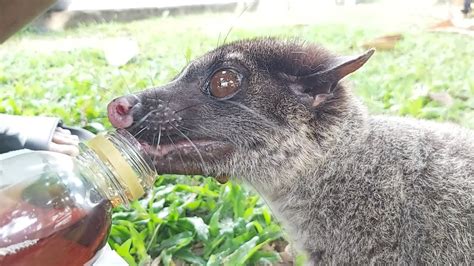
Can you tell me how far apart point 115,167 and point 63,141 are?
1.05 meters

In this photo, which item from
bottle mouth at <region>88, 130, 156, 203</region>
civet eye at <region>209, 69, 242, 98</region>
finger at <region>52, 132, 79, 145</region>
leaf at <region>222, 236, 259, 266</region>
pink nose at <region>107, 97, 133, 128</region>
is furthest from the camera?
finger at <region>52, 132, 79, 145</region>

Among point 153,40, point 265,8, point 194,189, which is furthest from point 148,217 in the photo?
point 153,40

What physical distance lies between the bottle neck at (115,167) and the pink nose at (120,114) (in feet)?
0.77

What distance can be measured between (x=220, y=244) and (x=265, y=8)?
1298 mm

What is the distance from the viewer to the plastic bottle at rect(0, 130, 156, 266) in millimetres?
1311

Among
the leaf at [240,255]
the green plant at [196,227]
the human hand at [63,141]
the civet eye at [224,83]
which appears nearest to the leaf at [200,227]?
the green plant at [196,227]

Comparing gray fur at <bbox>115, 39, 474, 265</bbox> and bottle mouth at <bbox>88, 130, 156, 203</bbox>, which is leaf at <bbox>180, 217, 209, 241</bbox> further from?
bottle mouth at <bbox>88, 130, 156, 203</bbox>

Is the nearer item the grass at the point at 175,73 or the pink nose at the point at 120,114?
the pink nose at the point at 120,114

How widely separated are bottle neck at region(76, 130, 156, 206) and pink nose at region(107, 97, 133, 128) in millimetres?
236

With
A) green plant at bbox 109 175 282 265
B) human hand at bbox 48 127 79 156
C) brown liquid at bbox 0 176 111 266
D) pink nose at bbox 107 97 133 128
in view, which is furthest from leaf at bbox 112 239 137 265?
brown liquid at bbox 0 176 111 266

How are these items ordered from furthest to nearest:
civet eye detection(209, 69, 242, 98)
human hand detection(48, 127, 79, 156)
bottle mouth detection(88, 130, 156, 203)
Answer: human hand detection(48, 127, 79, 156), civet eye detection(209, 69, 242, 98), bottle mouth detection(88, 130, 156, 203)

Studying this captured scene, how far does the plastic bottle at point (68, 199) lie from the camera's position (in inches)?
51.6

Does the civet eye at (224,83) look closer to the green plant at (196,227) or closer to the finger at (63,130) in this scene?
the green plant at (196,227)

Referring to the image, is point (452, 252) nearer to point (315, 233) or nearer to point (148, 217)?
point (315, 233)
